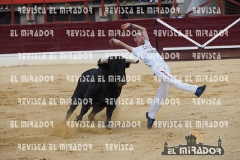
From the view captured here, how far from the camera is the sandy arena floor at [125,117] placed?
6.59m

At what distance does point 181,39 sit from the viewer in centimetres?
1588

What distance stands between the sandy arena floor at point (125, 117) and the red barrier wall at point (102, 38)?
64.7 inches

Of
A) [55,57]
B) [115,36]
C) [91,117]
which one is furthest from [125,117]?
[55,57]

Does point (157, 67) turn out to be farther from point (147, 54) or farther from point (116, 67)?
point (116, 67)

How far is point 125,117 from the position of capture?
905 cm

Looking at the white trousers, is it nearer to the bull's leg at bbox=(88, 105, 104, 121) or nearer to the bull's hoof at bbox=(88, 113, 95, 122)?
the bull's leg at bbox=(88, 105, 104, 121)

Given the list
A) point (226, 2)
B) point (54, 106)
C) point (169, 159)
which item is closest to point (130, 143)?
point (169, 159)

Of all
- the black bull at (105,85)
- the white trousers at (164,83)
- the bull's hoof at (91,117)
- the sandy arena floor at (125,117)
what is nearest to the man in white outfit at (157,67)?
the white trousers at (164,83)

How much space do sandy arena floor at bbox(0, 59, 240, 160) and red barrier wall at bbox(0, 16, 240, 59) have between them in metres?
1.64

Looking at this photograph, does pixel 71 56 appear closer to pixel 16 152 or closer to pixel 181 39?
pixel 181 39

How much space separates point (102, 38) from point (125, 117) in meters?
7.24

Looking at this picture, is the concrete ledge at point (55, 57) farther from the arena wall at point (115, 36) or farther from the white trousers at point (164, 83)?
the white trousers at point (164, 83)

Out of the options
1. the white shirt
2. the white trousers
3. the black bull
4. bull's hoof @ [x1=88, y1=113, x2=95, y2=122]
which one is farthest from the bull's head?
bull's hoof @ [x1=88, y1=113, x2=95, y2=122]

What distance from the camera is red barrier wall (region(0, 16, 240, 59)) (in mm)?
15758
